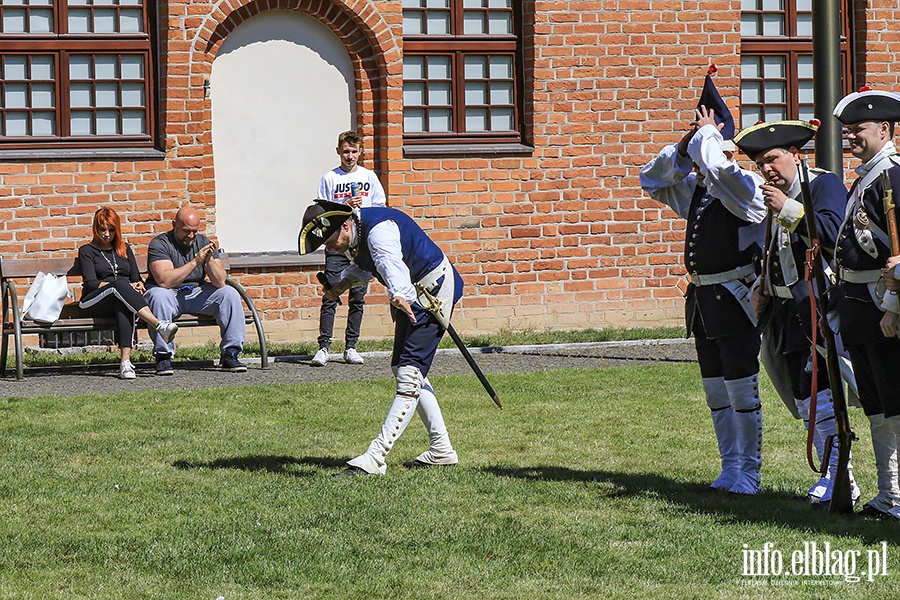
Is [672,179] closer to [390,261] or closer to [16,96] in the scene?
[390,261]

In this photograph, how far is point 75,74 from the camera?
551 inches

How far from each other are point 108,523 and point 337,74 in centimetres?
852

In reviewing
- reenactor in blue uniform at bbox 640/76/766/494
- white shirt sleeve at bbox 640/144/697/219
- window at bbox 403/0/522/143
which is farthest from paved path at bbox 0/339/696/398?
reenactor in blue uniform at bbox 640/76/766/494

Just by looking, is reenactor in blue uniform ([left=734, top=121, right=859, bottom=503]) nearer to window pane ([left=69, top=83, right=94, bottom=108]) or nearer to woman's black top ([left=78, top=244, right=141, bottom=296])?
woman's black top ([left=78, top=244, right=141, bottom=296])

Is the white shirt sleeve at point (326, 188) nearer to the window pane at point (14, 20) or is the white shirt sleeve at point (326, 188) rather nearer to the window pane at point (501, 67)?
the window pane at point (501, 67)

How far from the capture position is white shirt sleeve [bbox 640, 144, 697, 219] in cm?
786

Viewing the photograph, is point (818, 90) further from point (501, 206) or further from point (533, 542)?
point (501, 206)

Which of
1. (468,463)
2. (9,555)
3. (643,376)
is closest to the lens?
(9,555)

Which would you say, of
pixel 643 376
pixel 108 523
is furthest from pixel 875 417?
pixel 643 376

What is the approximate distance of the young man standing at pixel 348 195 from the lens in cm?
1312

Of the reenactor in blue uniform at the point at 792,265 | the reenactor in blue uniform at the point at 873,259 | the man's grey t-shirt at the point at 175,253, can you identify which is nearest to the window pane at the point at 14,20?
the man's grey t-shirt at the point at 175,253

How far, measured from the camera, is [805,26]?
647 inches

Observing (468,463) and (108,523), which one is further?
(468,463)

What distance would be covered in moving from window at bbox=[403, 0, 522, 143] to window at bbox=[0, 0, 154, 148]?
9.04ft
